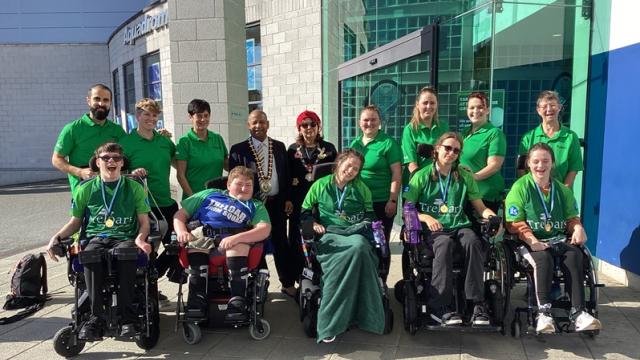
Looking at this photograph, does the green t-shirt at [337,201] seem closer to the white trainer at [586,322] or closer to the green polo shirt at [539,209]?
the green polo shirt at [539,209]

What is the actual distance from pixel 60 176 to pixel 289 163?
61.5ft

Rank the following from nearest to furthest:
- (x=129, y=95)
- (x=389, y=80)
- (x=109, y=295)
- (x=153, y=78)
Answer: (x=109, y=295) → (x=389, y=80) → (x=153, y=78) → (x=129, y=95)

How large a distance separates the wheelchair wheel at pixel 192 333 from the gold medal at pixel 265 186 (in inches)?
47.9

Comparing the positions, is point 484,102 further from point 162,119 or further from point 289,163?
point 162,119

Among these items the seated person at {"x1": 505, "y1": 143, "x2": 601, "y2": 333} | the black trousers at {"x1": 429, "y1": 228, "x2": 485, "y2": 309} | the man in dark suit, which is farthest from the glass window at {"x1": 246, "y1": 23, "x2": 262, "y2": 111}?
the black trousers at {"x1": 429, "y1": 228, "x2": 485, "y2": 309}

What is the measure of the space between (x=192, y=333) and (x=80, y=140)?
73.2 inches

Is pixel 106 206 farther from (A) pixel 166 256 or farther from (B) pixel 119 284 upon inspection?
(A) pixel 166 256

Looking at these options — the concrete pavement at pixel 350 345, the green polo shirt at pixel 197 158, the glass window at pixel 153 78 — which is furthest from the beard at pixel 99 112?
the glass window at pixel 153 78

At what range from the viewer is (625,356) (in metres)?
2.98

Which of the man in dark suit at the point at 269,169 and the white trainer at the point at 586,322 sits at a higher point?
the man in dark suit at the point at 269,169

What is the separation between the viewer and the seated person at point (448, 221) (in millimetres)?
3055

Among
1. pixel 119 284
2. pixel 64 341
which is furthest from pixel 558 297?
pixel 64 341

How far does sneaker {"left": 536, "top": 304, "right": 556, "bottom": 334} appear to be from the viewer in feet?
9.55

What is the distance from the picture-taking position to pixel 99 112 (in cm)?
379
